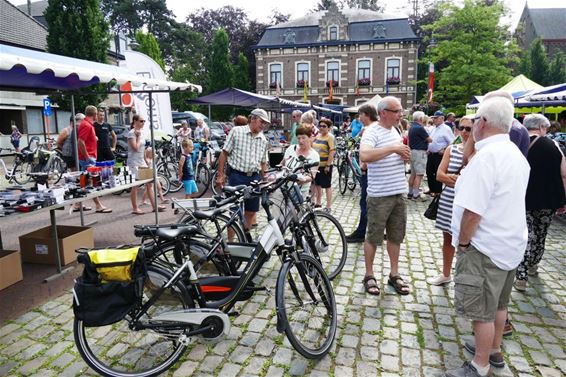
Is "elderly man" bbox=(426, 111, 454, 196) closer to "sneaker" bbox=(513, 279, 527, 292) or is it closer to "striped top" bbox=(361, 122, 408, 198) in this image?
"sneaker" bbox=(513, 279, 527, 292)

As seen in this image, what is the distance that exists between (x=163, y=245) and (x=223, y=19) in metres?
49.1

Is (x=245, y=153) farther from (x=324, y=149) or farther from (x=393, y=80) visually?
(x=393, y=80)

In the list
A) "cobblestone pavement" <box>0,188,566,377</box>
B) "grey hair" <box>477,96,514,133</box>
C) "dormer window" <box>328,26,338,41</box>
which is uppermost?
"dormer window" <box>328,26,338,41</box>

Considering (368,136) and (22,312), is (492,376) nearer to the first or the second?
(368,136)

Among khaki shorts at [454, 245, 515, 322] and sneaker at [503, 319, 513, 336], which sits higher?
khaki shorts at [454, 245, 515, 322]

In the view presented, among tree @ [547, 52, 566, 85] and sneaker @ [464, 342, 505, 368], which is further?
tree @ [547, 52, 566, 85]

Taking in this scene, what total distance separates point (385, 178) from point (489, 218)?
1.53 meters

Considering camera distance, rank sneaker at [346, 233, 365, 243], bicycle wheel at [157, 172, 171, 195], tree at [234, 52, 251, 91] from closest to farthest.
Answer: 1. sneaker at [346, 233, 365, 243]
2. bicycle wheel at [157, 172, 171, 195]
3. tree at [234, 52, 251, 91]

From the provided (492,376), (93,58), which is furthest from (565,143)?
(93,58)

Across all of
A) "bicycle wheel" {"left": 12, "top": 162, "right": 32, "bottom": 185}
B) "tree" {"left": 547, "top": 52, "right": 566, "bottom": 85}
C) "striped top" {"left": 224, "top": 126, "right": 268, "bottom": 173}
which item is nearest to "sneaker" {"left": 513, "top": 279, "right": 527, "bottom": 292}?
"striped top" {"left": 224, "top": 126, "right": 268, "bottom": 173}

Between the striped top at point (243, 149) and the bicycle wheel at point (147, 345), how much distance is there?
2525 mm

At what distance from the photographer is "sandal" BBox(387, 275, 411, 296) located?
4234 millimetres

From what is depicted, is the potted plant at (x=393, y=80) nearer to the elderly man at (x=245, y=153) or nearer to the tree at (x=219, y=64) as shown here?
the tree at (x=219, y=64)

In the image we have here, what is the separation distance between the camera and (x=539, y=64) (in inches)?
1512
